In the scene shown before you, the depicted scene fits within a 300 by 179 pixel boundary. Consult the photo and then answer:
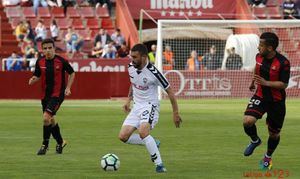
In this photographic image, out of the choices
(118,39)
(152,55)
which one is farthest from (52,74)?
(118,39)

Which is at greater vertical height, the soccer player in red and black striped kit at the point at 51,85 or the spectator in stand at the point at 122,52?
the soccer player in red and black striped kit at the point at 51,85

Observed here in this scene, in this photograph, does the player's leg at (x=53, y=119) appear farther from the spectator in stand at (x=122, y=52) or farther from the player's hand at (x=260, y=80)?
the spectator in stand at (x=122, y=52)

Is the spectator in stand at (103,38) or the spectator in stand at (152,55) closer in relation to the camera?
the spectator in stand at (152,55)

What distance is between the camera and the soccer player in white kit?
1308cm

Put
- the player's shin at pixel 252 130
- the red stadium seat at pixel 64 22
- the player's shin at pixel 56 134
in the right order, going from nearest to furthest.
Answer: the player's shin at pixel 252 130, the player's shin at pixel 56 134, the red stadium seat at pixel 64 22

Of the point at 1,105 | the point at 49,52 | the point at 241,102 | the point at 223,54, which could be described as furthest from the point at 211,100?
the point at 49,52

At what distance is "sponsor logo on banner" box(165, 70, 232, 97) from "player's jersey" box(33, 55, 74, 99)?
21909 millimetres

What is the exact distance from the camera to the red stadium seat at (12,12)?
44.6 meters

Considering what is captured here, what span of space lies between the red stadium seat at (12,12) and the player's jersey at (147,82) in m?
32.0

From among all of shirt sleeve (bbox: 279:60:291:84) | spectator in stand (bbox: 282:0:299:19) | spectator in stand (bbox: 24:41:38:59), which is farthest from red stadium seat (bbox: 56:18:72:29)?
shirt sleeve (bbox: 279:60:291:84)

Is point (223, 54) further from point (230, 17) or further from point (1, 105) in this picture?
point (1, 105)

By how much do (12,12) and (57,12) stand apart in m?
2.26

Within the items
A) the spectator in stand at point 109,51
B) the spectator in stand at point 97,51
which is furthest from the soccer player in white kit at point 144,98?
the spectator in stand at point 97,51

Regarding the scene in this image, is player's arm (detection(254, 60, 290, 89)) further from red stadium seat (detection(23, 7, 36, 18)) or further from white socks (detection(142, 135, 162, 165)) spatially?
red stadium seat (detection(23, 7, 36, 18))
